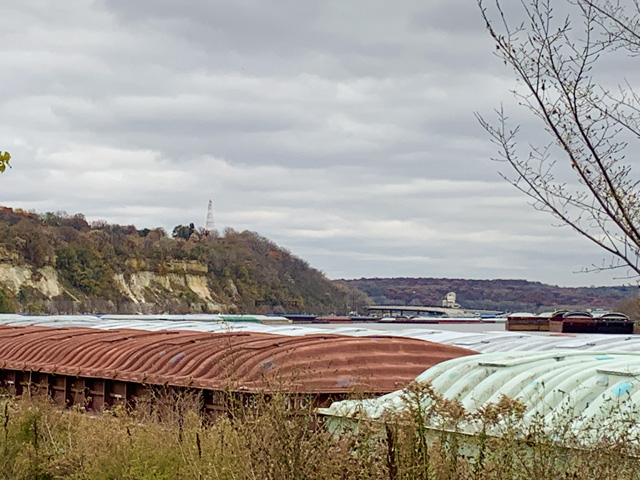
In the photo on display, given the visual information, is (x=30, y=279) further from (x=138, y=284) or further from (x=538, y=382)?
(x=538, y=382)

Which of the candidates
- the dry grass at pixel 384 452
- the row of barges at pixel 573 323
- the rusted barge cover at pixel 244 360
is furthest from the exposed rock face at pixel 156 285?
the dry grass at pixel 384 452

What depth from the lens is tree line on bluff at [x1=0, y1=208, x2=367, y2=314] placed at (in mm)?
97875

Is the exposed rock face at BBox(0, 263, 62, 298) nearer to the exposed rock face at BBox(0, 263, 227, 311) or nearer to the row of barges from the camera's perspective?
the exposed rock face at BBox(0, 263, 227, 311)

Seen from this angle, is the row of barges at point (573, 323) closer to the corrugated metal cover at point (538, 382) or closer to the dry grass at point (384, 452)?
the corrugated metal cover at point (538, 382)

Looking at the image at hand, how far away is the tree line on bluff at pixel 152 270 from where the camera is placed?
97875 mm

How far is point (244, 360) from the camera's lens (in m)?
15.0

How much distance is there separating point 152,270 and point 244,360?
9786 centimetres

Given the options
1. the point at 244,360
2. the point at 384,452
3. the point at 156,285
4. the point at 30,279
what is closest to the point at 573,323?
the point at 244,360

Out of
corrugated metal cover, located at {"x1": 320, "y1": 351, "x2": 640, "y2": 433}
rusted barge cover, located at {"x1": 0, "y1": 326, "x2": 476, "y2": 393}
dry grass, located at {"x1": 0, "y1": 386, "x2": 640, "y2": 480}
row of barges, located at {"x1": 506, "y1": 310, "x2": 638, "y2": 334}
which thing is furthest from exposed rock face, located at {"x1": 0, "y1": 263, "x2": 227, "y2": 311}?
dry grass, located at {"x1": 0, "y1": 386, "x2": 640, "y2": 480}

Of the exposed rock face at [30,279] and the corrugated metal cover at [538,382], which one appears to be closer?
the corrugated metal cover at [538,382]

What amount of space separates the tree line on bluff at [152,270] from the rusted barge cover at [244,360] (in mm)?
62026

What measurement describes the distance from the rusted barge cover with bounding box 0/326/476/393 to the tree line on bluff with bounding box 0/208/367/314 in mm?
62026

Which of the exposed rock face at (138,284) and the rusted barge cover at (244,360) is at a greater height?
the exposed rock face at (138,284)

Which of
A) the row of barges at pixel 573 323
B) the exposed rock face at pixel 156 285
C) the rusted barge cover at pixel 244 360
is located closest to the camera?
the rusted barge cover at pixel 244 360
